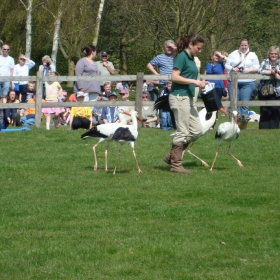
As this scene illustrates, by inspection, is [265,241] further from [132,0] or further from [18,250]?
[132,0]

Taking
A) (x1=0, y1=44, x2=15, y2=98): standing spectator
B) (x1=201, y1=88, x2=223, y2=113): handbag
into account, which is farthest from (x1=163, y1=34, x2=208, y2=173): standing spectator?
(x1=0, y1=44, x2=15, y2=98): standing spectator

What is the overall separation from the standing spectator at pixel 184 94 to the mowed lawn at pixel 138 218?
509 mm

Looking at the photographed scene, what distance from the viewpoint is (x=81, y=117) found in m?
19.4

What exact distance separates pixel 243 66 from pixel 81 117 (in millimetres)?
4061

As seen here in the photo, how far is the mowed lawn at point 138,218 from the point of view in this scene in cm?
739

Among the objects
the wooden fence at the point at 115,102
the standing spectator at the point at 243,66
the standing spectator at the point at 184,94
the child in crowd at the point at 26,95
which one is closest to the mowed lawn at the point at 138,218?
the standing spectator at the point at 184,94

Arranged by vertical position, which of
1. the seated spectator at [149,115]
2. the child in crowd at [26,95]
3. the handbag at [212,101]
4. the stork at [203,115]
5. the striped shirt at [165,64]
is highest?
the striped shirt at [165,64]

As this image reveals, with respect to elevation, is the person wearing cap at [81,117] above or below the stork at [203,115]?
below

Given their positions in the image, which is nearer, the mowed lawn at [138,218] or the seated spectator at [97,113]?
the mowed lawn at [138,218]

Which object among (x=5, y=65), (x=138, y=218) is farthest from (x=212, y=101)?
(x=5, y=65)

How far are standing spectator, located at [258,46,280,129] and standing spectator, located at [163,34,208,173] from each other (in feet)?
20.8

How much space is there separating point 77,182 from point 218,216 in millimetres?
3010

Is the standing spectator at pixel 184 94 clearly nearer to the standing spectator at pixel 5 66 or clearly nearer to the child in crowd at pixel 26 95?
the standing spectator at pixel 5 66

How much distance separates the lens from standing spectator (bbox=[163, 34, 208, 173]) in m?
11.9
